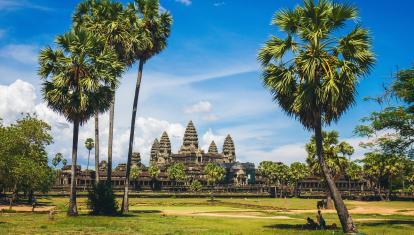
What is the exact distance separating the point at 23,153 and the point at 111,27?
87.1ft

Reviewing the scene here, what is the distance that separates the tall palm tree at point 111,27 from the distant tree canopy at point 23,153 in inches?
423

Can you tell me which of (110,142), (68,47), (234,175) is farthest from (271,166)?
(68,47)

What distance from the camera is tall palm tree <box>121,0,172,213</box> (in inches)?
1553

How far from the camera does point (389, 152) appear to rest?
29.3 meters

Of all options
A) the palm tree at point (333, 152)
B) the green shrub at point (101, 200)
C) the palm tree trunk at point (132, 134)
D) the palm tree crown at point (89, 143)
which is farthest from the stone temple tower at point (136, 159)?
the green shrub at point (101, 200)

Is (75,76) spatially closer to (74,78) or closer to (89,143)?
(74,78)

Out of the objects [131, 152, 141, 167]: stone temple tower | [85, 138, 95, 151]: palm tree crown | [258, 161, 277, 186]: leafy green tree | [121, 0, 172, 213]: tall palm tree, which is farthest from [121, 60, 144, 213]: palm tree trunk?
[131, 152, 141, 167]: stone temple tower

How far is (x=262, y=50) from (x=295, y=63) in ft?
6.83

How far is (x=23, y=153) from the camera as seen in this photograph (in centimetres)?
5556

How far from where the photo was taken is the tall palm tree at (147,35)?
39.4 m

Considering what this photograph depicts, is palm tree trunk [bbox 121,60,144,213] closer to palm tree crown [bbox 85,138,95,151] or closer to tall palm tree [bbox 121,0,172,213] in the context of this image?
tall palm tree [bbox 121,0,172,213]

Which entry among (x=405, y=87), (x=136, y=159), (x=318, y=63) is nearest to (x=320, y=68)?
(x=318, y=63)

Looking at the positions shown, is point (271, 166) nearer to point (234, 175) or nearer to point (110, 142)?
point (234, 175)

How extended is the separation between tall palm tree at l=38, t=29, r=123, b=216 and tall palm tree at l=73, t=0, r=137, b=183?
5.16 metres
